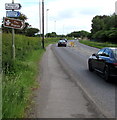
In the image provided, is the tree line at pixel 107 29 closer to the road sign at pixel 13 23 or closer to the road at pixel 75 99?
the road sign at pixel 13 23

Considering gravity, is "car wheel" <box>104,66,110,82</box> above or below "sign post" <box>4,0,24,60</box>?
below

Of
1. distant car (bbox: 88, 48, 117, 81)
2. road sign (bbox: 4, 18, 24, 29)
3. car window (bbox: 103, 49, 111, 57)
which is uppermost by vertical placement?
road sign (bbox: 4, 18, 24, 29)

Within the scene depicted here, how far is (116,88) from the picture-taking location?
824 cm

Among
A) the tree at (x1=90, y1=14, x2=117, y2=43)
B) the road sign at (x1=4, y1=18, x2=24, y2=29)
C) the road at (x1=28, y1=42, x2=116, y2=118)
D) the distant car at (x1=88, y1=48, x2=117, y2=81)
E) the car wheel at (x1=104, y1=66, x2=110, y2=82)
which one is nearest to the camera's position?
the road at (x1=28, y1=42, x2=116, y2=118)

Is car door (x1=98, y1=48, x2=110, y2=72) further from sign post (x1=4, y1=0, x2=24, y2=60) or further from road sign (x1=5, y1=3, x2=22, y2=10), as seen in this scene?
road sign (x1=5, y1=3, x2=22, y2=10)

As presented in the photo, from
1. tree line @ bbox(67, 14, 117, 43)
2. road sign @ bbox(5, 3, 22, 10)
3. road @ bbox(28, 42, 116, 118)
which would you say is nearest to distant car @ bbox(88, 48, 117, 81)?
road @ bbox(28, 42, 116, 118)

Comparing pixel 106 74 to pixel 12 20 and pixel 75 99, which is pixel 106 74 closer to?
pixel 75 99

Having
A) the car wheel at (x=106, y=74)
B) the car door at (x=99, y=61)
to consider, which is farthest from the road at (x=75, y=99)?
the car door at (x=99, y=61)

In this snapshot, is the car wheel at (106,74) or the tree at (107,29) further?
the tree at (107,29)

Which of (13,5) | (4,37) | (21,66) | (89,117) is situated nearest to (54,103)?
(89,117)

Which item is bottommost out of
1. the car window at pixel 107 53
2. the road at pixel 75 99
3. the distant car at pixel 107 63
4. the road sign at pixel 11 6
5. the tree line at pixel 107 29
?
the road at pixel 75 99

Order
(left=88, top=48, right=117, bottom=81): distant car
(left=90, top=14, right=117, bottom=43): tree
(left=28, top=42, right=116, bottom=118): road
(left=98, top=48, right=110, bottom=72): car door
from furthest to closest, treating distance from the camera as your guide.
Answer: (left=90, top=14, right=117, bottom=43): tree, (left=98, top=48, right=110, bottom=72): car door, (left=88, top=48, right=117, bottom=81): distant car, (left=28, top=42, right=116, bottom=118): road

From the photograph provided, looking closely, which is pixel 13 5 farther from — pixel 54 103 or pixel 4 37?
pixel 54 103

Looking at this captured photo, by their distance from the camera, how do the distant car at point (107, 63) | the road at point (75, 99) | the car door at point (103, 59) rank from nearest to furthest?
1. the road at point (75, 99)
2. the distant car at point (107, 63)
3. the car door at point (103, 59)
